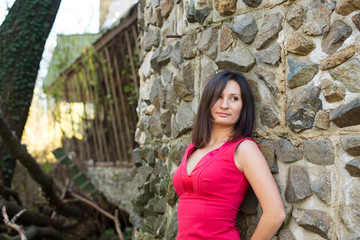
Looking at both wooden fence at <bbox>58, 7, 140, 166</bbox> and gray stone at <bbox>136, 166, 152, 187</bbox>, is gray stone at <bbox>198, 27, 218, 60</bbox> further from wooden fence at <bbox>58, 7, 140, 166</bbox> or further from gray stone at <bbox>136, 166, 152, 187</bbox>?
wooden fence at <bbox>58, 7, 140, 166</bbox>

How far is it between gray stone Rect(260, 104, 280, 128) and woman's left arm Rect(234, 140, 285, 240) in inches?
7.0

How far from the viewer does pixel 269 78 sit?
6.53ft

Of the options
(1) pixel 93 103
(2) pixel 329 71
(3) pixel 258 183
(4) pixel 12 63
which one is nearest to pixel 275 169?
(3) pixel 258 183

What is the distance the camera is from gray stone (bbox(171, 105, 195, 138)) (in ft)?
8.21

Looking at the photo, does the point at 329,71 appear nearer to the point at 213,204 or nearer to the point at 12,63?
the point at 213,204

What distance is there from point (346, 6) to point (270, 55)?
16.3 inches

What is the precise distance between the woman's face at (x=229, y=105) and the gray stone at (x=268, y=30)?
0.80ft

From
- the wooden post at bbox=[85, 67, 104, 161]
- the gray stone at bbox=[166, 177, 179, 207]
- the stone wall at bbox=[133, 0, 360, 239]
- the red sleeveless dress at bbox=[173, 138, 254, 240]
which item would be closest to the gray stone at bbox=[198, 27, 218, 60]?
the stone wall at bbox=[133, 0, 360, 239]

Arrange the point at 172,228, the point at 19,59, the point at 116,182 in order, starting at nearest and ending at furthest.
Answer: the point at 172,228, the point at 19,59, the point at 116,182

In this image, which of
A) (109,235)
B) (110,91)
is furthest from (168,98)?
(110,91)

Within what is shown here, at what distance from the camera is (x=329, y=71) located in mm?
1790

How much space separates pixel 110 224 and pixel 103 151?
2395mm

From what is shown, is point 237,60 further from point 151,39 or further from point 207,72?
point 151,39

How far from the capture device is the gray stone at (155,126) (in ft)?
9.62
